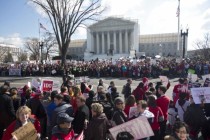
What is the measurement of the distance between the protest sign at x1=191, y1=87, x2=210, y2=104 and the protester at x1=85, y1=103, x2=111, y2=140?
9.11ft

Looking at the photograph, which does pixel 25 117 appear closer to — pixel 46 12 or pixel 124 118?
pixel 124 118

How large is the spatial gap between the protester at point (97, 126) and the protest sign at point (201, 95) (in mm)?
2778

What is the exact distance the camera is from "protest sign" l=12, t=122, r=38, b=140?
170 inches

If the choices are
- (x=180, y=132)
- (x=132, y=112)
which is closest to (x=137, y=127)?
(x=180, y=132)

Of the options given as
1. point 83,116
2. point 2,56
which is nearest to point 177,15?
point 83,116

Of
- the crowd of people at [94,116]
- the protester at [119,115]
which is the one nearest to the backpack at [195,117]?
the crowd of people at [94,116]

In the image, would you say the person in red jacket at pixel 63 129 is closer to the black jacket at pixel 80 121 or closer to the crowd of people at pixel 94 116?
the crowd of people at pixel 94 116

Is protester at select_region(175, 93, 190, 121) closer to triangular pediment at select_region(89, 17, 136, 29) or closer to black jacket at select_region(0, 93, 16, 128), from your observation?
black jacket at select_region(0, 93, 16, 128)

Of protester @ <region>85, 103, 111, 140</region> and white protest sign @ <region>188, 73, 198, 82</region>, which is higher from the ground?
white protest sign @ <region>188, 73, 198, 82</region>

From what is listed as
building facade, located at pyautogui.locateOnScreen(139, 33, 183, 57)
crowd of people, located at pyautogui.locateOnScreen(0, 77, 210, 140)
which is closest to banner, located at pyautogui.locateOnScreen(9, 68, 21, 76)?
crowd of people, located at pyautogui.locateOnScreen(0, 77, 210, 140)

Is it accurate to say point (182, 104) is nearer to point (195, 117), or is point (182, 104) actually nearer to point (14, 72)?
point (195, 117)

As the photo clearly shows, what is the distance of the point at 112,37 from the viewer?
10838cm

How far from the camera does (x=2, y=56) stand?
11125 cm

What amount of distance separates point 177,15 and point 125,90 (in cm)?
3136
